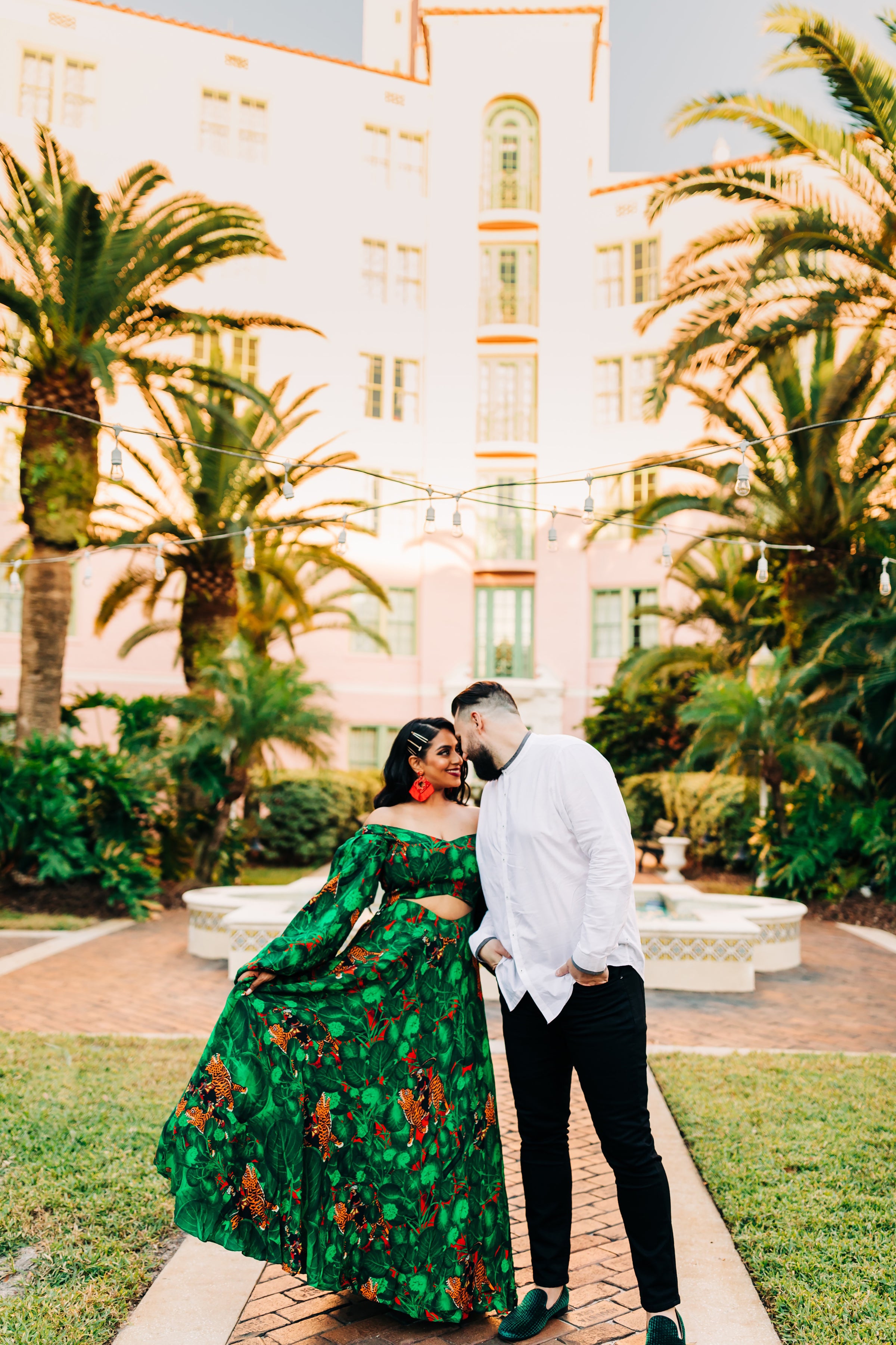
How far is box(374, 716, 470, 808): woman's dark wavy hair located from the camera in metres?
3.81

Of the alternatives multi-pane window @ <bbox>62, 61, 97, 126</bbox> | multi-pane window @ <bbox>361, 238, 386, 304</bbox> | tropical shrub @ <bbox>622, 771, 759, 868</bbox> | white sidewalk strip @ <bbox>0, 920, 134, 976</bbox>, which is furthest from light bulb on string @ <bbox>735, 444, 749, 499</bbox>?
multi-pane window @ <bbox>62, 61, 97, 126</bbox>

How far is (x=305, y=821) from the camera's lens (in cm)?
2005

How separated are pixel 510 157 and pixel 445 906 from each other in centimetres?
2806

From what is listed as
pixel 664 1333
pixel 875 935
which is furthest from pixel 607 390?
pixel 664 1333

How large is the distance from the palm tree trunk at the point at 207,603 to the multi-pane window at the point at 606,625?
40.1 feet

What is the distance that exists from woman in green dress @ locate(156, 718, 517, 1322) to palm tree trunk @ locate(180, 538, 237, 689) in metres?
12.9

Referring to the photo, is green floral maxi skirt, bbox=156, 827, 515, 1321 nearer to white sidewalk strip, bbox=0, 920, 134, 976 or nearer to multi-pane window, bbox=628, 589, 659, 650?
white sidewalk strip, bbox=0, 920, 134, 976

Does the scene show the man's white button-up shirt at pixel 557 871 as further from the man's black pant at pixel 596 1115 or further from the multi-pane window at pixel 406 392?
the multi-pane window at pixel 406 392


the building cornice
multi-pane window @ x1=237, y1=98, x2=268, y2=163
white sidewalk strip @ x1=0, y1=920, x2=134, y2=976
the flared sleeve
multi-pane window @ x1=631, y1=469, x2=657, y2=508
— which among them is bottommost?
white sidewalk strip @ x1=0, y1=920, x2=134, y2=976

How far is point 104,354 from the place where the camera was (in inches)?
476

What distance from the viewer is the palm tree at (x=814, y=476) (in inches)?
563

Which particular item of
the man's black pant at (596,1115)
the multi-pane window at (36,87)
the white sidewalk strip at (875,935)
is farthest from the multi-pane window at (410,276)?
the man's black pant at (596,1115)

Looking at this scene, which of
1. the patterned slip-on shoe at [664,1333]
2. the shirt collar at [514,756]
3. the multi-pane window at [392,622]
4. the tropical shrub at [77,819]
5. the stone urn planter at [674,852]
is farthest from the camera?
the multi-pane window at [392,622]

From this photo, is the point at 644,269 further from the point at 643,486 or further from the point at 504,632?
the point at 504,632
